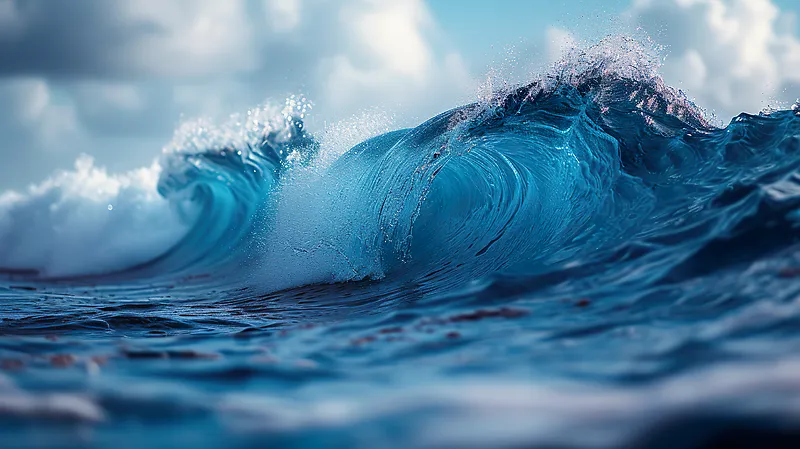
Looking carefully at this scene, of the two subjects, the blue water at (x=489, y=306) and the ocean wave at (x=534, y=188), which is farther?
the ocean wave at (x=534, y=188)

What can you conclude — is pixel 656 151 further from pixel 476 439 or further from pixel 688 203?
pixel 476 439

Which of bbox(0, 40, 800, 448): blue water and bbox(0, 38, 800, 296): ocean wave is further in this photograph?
bbox(0, 38, 800, 296): ocean wave

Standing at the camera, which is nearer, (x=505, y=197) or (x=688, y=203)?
(x=688, y=203)

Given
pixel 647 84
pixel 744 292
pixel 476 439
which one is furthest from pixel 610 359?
pixel 647 84

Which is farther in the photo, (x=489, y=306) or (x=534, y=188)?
(x=534, y=188)

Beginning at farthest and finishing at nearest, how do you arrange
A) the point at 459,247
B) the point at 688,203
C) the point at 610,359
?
the point at 459,247, the point at 688,203, the point at 610,359

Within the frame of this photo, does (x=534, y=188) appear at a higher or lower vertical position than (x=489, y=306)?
higher

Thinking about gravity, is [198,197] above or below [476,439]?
above

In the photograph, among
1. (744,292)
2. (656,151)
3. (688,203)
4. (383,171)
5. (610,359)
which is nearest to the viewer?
(610,359)
